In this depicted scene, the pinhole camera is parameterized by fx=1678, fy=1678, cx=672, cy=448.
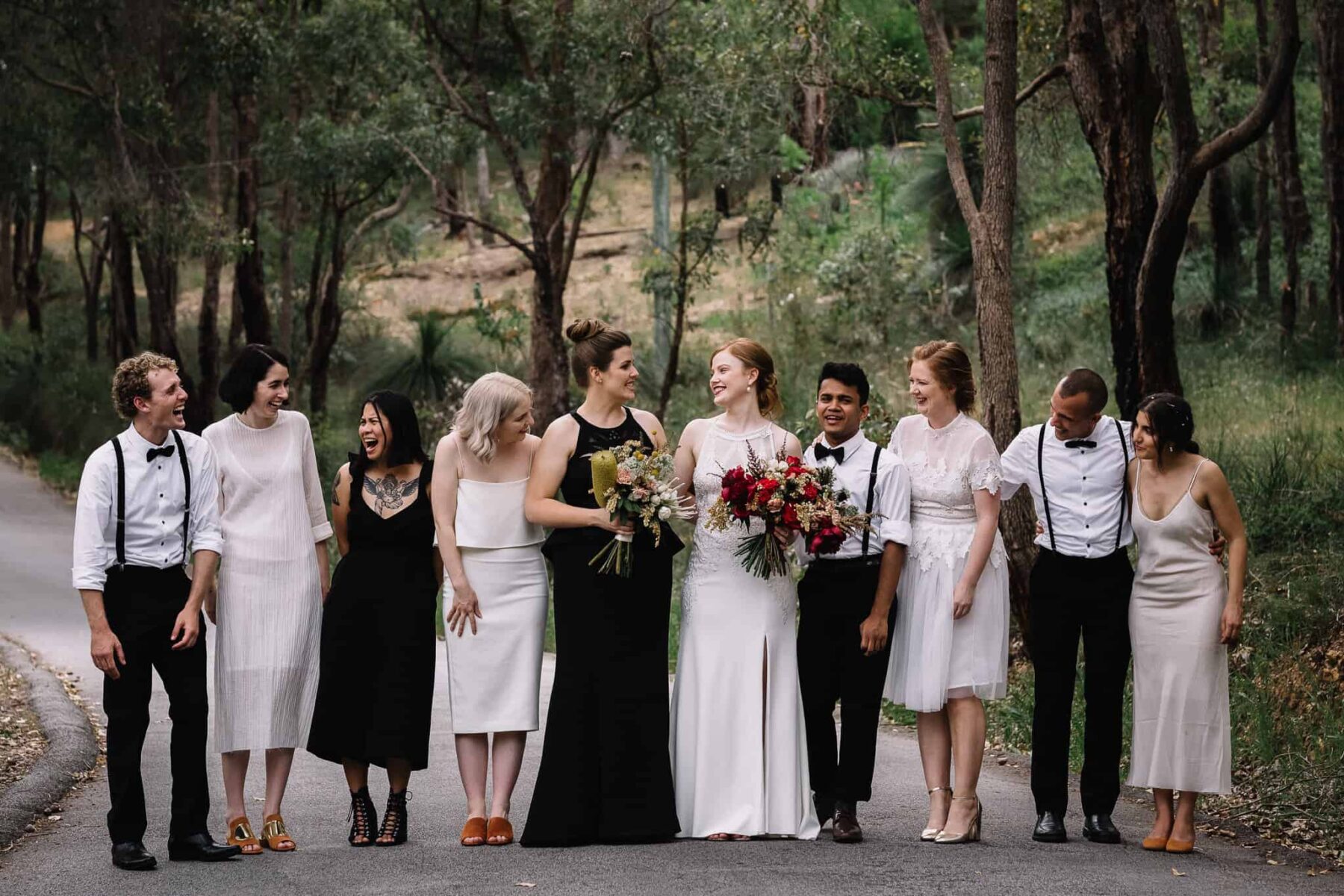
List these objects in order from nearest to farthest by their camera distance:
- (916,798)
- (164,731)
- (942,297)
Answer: (916,798)
(164,731)
(942,297)

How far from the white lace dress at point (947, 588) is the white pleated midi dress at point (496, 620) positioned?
1.69 metres

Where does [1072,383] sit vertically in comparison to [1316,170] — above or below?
below

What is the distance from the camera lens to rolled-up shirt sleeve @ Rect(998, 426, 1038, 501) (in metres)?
7.90

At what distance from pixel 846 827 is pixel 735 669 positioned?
861 mm

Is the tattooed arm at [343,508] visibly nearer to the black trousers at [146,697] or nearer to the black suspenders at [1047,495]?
the black trousers at [146,697]

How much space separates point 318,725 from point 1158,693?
381cm

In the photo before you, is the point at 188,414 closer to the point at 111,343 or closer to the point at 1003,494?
the point at 111,343

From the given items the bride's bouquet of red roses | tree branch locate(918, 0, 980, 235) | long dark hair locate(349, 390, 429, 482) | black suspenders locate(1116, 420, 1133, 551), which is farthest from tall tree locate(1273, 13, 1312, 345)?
long dark hair locate(349, 390, 429, 482)

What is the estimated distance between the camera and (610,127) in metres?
23.9

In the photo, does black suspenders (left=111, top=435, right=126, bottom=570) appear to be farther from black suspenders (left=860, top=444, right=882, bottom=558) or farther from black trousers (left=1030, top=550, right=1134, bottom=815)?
black trousers (left=1030, top=550, right=1134, bottom=815)

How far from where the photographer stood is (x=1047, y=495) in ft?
25.7

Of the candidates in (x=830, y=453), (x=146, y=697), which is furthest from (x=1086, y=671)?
(x=146, y=697)

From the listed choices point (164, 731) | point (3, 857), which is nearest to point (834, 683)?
point (3, 857)

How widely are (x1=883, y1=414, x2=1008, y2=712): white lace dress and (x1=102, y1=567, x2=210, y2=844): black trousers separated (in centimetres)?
312
